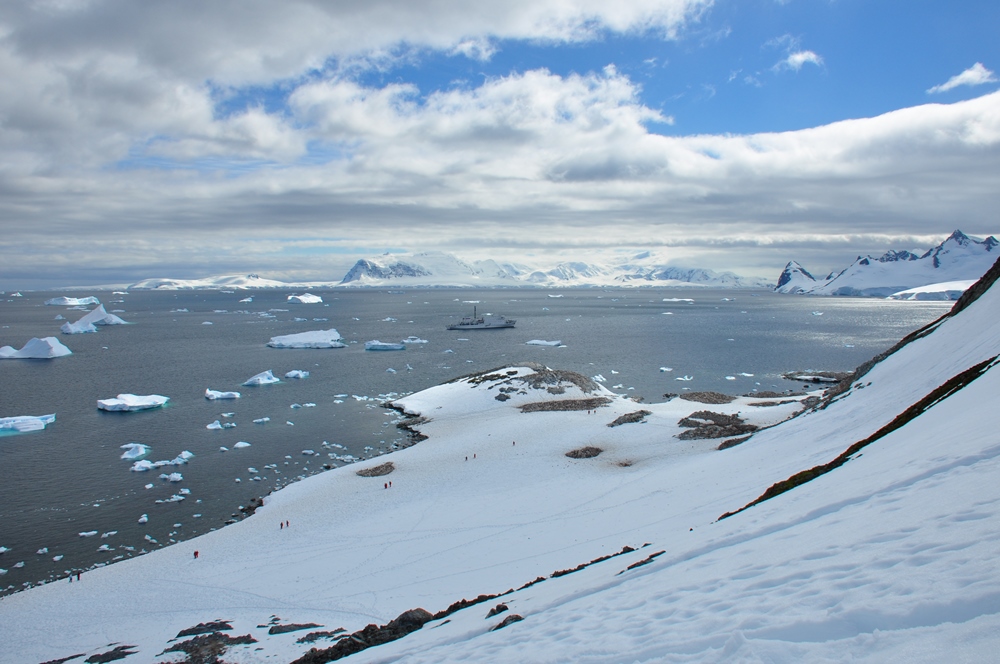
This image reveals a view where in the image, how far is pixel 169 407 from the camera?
189ft

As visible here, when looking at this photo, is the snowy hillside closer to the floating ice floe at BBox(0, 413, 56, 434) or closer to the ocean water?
the ocean water

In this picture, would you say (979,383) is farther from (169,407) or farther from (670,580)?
(169,407)

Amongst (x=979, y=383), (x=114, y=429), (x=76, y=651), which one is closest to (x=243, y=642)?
(x=76, y=651)

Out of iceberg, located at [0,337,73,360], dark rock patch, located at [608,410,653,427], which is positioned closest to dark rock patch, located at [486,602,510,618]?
dark rock patch, located at [608,410,653,427]

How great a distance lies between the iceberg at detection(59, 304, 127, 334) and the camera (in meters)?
123

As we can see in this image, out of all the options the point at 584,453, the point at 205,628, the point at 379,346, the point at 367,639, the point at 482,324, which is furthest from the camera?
the point at 482,324

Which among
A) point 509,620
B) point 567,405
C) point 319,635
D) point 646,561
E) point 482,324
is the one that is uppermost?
point 482,324

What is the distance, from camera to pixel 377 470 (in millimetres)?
38062

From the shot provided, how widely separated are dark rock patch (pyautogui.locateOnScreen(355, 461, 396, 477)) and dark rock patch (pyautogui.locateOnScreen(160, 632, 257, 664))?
18488 millimetres

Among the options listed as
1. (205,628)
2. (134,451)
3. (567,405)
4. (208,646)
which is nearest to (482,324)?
(567,405)

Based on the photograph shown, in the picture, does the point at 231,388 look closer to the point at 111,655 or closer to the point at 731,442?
the point at 111,655

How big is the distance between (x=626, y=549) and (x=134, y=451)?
4012 cm

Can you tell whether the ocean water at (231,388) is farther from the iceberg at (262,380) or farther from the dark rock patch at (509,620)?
the dark rock patch at (509,620)

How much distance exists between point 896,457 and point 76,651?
88.3ft
